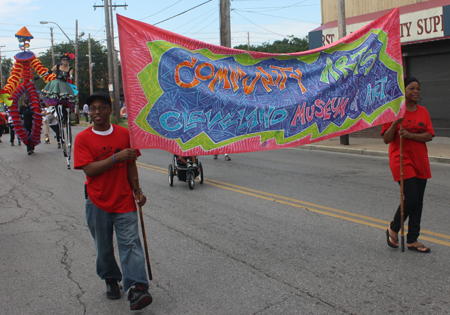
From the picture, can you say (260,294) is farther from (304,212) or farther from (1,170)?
(1,170)

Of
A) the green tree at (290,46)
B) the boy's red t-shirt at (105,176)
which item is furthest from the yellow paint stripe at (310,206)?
the green tree at (290,46)

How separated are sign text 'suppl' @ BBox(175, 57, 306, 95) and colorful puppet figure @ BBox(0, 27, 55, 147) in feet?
39.1

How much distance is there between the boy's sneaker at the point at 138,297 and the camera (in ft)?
12.4

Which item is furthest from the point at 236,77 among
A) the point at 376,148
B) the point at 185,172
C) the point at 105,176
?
the point at 376,148

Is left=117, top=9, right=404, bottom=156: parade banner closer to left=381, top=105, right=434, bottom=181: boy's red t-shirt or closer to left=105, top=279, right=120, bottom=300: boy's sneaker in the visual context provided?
left=381, top=105, right=434, bottom=181: boy's red t-shirt

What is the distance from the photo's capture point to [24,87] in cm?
1628

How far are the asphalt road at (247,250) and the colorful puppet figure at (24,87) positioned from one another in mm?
6491

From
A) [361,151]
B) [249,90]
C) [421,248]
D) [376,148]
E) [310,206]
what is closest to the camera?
[249,90]

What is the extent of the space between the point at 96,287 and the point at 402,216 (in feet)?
10.9

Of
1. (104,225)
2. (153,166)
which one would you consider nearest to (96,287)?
(104,225)

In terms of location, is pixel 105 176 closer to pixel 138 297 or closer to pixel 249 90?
pixel 138 297

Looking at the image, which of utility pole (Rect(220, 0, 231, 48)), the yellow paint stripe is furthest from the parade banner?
utility pole (Rect(220, 0, 231, 48))

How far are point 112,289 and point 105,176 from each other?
108 cm

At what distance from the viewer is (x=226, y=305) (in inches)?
158
